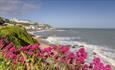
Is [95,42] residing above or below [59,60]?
below

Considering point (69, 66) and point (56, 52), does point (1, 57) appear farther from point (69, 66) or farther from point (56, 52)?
point (69, 66)

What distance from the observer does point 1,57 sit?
24.4 feet

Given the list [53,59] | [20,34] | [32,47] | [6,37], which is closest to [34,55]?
[32,47]

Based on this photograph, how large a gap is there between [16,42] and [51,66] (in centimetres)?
802

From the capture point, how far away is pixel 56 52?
5680 mm

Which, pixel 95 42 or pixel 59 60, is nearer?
pixel 59 60

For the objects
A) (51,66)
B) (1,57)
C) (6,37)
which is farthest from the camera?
(6,37)

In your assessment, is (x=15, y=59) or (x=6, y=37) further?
(x=6, y=37)

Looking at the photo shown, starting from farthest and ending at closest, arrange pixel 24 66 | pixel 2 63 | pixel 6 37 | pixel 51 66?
pixel 6 37, pixel 2 63, pixel 24 66, pixel 51 66

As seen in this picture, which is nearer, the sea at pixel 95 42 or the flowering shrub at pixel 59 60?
the flowering shrub at pixel 59 60

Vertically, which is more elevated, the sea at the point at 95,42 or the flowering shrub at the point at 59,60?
the flowering shrub at the point at 59,60

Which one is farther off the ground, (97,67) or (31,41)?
(97,67)

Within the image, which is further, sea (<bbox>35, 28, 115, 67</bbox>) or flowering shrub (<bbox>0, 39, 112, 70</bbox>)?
sea (<bbox>35, 28, 115, 67</bbox>)

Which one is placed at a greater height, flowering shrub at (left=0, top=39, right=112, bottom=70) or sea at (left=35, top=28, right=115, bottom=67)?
flowering shrub at (left=0, top=39, right=112, bottom=70)
